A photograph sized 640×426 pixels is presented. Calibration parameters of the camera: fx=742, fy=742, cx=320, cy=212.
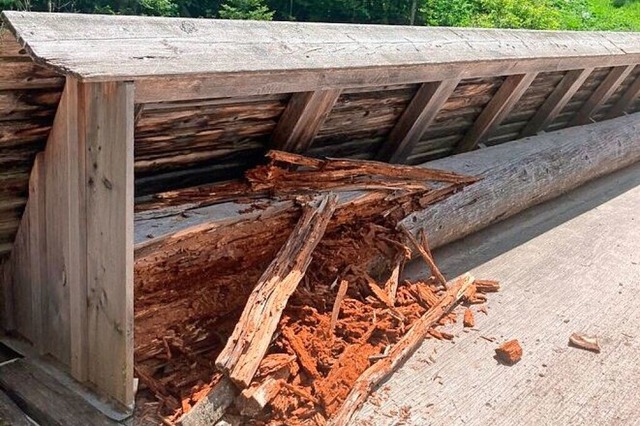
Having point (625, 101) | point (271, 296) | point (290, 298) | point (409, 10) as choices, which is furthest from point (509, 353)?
point (409, 10)

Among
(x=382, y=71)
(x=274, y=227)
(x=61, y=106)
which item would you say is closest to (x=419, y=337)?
(x=274, y=227)

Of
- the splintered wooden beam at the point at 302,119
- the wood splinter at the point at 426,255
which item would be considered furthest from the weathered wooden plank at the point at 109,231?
the wood splinter at the point at 426,255

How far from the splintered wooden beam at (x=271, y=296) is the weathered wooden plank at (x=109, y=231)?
34 cm

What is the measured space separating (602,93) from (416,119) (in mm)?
2858

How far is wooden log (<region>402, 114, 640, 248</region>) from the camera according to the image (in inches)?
157

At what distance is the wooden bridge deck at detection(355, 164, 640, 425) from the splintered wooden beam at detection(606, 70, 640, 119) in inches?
88.1

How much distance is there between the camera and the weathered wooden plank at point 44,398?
241cm

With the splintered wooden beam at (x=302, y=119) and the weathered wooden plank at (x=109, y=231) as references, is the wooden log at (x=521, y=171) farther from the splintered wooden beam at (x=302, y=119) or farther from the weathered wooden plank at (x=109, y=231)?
the weathered wooden plank at (x=109, y=231)

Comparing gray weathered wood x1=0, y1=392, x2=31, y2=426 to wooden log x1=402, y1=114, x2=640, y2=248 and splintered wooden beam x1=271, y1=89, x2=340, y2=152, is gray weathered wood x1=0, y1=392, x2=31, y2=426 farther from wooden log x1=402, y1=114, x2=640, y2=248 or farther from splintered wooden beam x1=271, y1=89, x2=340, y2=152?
wooden log x1=402, y1=114, x2=640, y2=248

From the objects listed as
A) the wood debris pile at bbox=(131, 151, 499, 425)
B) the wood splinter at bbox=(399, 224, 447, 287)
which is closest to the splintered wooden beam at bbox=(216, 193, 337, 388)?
the wood debris pile at bbox=(131, 151, 499, 425)

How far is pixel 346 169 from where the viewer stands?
3.50 m

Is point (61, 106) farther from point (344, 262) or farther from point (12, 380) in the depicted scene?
point (344, 262)

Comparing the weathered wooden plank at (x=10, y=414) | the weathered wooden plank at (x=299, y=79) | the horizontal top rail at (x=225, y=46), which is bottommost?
the weathered wooden plank at (x=10, y=414)

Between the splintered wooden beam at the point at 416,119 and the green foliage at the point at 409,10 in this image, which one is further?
the green foliage at the point at 409,10
